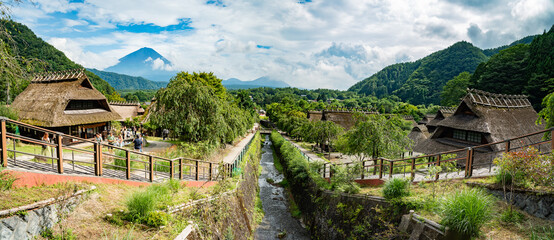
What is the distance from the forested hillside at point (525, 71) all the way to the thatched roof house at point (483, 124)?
67.1 feet

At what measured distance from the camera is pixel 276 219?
51.0ft

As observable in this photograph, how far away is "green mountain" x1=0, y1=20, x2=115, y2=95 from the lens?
18.8 feet

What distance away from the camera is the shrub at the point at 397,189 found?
764 centimetres

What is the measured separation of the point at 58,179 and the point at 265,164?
87.9 ft

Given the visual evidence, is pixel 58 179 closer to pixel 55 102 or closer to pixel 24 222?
pixel 24 222

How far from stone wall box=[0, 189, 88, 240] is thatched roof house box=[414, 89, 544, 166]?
17.1 metres

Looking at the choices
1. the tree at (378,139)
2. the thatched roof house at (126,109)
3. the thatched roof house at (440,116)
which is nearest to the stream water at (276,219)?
the tree at (378,139)

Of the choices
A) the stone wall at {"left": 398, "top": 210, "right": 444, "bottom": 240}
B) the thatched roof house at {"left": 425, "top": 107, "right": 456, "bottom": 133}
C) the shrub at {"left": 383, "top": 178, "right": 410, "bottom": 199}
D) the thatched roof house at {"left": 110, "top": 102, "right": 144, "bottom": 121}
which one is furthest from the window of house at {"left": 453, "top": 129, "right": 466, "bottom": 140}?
the thatched roof house at {"left": 110, "top": 102, "right": 144, "bottom": 121}

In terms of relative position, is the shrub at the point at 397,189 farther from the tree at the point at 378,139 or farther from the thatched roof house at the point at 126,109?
the thatched roof house at the point at 126,109

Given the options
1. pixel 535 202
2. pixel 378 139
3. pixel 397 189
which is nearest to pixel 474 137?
pixel 378 139

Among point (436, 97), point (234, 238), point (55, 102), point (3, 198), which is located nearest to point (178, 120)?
point (55, 102)

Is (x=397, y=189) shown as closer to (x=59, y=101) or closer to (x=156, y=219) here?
(x=156, y=219)

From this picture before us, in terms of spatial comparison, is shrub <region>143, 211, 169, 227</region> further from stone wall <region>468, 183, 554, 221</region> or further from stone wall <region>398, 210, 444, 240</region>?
stone wall <region>468, 183, 554, 221</region>

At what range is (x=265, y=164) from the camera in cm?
3186
